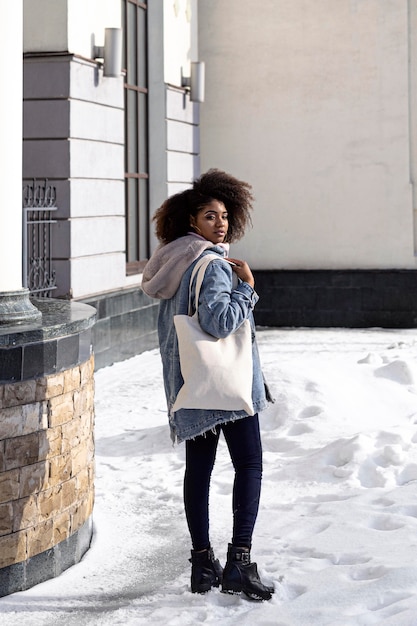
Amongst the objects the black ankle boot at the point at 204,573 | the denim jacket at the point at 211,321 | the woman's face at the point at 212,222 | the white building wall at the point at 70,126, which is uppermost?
the white building wall at the point at 70,126

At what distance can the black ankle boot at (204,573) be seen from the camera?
15.7ft

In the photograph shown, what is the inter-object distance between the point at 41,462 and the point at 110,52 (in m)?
7.49

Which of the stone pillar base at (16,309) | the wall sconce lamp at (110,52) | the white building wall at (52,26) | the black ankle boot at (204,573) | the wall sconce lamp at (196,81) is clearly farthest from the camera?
the wall sconce lamp at (196,81)

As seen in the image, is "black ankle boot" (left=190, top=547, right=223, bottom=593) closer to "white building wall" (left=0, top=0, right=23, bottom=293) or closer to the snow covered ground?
the snow covered ground

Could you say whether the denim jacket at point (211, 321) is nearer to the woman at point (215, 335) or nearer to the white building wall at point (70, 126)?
the woman at point (215, 335)

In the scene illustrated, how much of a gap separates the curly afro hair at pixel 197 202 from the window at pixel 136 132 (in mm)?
8405

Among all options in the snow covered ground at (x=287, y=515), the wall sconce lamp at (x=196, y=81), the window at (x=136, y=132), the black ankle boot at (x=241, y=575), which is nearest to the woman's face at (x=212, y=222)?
the black ankle boot at (x=241, y=575)

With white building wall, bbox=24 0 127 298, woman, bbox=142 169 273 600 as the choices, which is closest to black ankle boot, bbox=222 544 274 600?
woman, bbox=142 169 273 600

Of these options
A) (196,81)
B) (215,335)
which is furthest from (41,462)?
(196,81)

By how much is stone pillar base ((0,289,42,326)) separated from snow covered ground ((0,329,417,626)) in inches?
44.7

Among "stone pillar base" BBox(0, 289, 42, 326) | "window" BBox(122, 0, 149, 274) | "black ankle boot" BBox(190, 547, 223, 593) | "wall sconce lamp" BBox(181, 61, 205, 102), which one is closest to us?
"black ankle boot" BBox(190, 547, 223, 593)

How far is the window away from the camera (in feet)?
44.0

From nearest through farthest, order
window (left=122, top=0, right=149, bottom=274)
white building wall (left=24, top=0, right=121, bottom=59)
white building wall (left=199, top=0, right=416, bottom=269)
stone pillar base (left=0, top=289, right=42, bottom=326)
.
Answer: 1. stone pillar base (left=0, top=289, right=42, bottom=326)
2. white building wall (left=24, top=0, right=121, bottom=59)
3. window (left=122, top=0, right=149, bottom=274)
4. white building wall (left=199, top=0, right=416, bottom=269)

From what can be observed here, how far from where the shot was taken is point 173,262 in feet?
15.4
